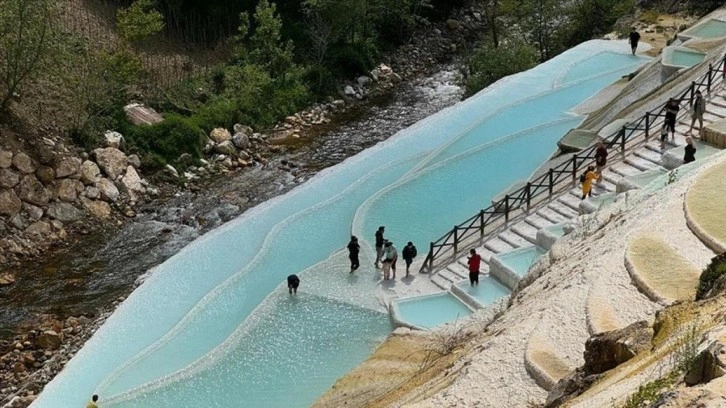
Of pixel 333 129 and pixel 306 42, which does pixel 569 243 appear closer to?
pixel 333 129

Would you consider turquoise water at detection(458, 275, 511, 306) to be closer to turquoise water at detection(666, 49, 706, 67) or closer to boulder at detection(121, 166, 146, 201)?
turquoise water at detection(666, 49, 706, 67)

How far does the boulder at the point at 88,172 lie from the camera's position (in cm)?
3064

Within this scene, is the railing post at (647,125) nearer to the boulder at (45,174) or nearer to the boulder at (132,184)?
the boulder at (132,184)

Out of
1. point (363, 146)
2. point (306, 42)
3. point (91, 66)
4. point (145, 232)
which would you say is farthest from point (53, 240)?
point (306, 42)

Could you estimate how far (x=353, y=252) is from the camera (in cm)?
2350

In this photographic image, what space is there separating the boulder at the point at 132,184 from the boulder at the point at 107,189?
46 centimetres

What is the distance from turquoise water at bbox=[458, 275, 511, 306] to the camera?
2080 centimetres

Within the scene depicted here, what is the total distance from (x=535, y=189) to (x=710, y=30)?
14.3 m

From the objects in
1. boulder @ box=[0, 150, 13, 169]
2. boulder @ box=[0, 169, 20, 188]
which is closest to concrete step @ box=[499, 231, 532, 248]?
boulder @ box=[0, 169, 20, 188]

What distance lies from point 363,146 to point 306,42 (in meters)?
10.1

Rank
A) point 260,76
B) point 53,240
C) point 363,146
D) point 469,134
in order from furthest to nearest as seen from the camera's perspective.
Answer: point 260,76 → point 363,146 → point 469,134 → point 53,240

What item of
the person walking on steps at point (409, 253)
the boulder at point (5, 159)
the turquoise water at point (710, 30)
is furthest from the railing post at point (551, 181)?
the boulder at point (5, 159)

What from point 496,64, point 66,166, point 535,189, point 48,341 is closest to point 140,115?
point 66,166

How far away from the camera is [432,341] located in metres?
19.1
